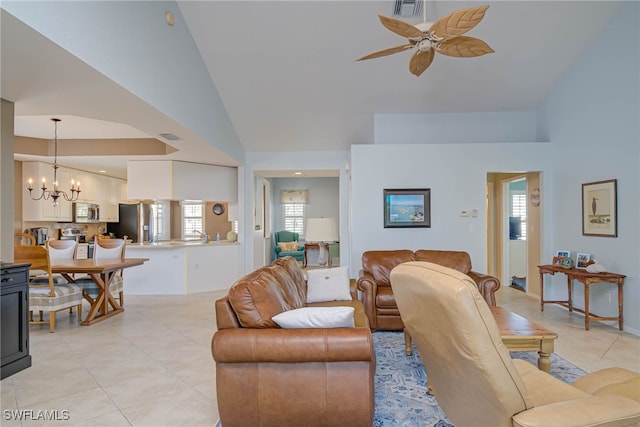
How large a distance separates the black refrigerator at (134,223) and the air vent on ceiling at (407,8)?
5.72 meters

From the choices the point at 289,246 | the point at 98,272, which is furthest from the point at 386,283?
the point at 289,246

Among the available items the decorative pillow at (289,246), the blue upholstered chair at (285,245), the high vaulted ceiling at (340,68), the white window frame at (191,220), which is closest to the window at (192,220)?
the white window frame at (191,220)

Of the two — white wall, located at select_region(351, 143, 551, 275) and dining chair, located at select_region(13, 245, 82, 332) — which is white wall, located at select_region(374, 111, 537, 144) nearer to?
white wall, located at select_region(351, 143, 551, 275)

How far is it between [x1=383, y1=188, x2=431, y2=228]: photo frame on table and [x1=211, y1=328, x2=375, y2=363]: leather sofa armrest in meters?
3.92

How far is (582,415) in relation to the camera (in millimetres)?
1282

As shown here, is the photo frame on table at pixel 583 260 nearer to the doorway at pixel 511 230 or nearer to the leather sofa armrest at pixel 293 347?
the doorway at pixel 511 230

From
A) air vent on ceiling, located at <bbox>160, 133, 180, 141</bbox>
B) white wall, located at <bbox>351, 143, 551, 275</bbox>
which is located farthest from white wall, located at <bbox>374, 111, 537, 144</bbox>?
air vent on ceiling, located at <bbox>160, 133, 180, 141</bbox>

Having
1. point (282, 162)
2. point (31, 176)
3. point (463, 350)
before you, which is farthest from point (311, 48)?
point (31, 176)

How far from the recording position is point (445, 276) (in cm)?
130

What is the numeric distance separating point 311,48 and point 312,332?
4.08 metres

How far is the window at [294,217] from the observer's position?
38.0ft

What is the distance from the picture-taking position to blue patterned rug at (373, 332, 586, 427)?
226 centimetres

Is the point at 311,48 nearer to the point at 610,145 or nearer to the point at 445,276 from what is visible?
the point at 610,145

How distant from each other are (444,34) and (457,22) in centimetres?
18
